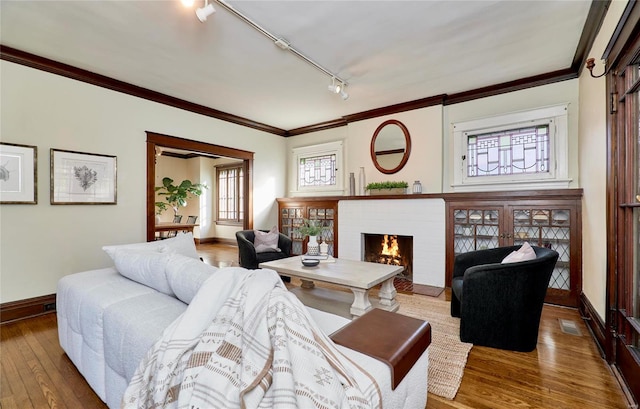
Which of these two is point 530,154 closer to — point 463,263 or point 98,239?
point 463,263

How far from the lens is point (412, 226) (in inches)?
168

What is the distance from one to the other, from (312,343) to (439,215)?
142 inches

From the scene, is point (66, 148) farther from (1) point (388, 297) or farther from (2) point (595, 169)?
(2) point (595, 169)

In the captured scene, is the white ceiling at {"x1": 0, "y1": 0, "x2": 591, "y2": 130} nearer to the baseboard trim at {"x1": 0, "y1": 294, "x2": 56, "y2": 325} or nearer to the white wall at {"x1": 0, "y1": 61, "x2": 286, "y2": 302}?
the white wall at {"x1": 0, "y1": 61, "x2": 286, "y2": 302}

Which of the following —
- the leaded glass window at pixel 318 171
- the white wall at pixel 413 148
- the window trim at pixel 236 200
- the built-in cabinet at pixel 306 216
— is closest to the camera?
the white wall at pixel 413 148

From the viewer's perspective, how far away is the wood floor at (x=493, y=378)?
1712 mm

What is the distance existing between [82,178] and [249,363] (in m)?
3.71

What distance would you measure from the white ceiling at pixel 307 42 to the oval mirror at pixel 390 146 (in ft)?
2.25

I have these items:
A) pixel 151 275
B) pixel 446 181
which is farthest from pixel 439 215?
pixel 151 275

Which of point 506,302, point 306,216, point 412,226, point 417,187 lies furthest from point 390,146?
point 506,302

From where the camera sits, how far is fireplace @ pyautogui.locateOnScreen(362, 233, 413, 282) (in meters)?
4.47

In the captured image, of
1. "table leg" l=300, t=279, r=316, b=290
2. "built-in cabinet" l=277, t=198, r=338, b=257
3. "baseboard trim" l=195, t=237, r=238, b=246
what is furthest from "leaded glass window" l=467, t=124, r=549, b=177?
"baseboard trim" l=195, t=237, r=238, b=246

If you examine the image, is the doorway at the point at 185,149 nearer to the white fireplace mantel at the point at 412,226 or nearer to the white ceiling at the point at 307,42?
the white ceiling at the point at 307,42

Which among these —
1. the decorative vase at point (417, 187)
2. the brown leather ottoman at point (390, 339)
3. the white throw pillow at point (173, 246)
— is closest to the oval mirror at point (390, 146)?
the decorative vase at point (417, 187)
